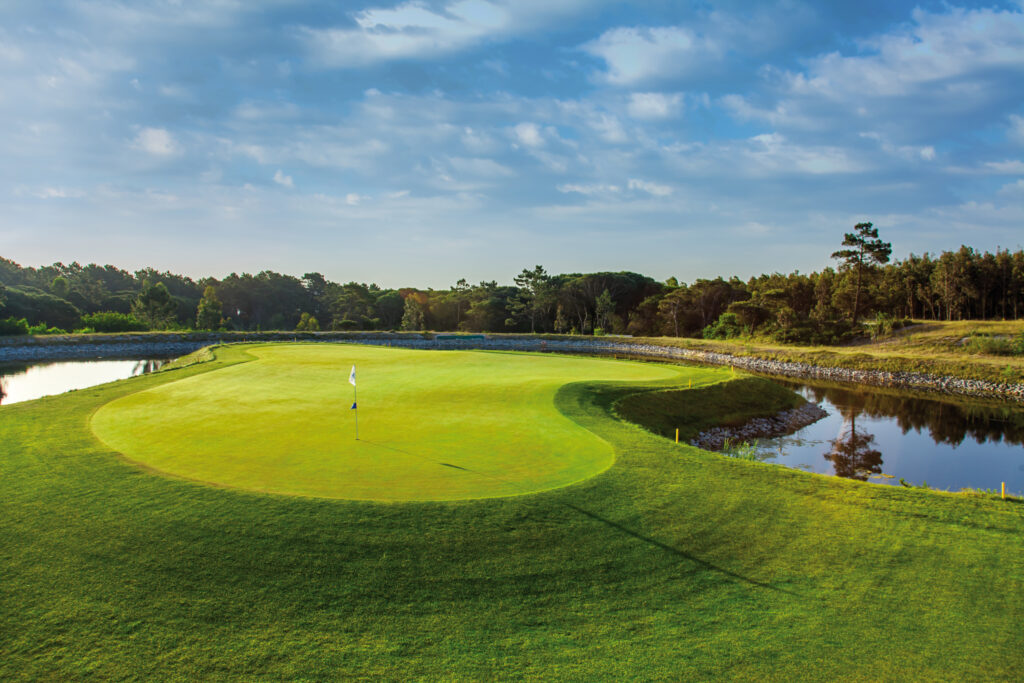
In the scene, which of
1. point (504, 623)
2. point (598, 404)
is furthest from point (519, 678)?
point (598, 404)

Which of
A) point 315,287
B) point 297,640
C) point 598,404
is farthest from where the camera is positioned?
point 315,287

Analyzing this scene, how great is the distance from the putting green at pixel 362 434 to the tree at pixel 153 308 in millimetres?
57791

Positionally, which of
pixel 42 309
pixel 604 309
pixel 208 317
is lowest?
pixel 208 317

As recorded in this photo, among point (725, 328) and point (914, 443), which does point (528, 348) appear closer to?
point (725, 328)

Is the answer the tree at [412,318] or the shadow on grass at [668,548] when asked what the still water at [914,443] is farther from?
the tree at [412,318]

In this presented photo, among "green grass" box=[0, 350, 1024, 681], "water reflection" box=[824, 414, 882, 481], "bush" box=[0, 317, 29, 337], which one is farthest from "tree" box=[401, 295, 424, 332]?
"green grass" box=[0, 350, 1024, 681]

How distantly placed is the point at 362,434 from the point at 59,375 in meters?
36.2

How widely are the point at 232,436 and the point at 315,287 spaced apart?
104716 mm

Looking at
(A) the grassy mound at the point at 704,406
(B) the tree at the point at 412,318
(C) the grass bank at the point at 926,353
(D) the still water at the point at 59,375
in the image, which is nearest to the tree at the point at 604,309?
(C) the grass bank at the point at 926,353

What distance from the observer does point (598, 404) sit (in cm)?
1748

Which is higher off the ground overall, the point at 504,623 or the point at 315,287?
the point at 315,287

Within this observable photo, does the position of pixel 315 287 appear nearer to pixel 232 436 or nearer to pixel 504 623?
pixel 232 436

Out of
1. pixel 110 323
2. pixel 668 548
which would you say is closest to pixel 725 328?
pixel 668 548

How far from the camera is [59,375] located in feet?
117
